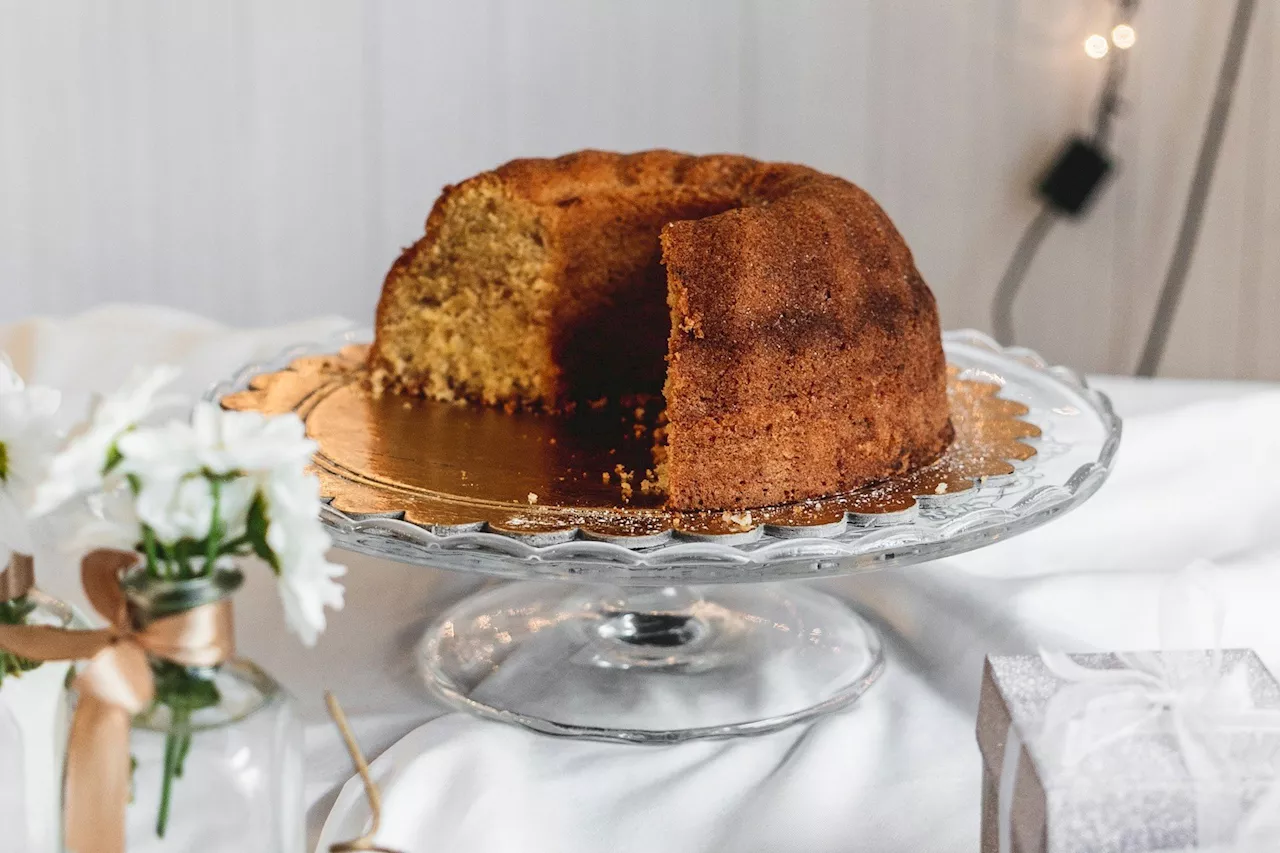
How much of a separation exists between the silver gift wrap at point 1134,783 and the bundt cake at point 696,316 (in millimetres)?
579

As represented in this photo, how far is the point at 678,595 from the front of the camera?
158cm

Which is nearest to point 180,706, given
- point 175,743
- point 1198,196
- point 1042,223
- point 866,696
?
point 175,743

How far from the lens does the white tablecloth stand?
1.17 m

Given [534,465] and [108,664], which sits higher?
[108,664]

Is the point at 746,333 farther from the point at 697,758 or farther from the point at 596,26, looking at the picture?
the point at 596,26

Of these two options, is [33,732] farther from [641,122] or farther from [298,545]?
[641,122]

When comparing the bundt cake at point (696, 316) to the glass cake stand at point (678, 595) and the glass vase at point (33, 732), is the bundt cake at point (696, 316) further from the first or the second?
the glass vase at point (33, 732)

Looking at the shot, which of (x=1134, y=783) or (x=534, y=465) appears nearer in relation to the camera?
(x=1134, y=783)

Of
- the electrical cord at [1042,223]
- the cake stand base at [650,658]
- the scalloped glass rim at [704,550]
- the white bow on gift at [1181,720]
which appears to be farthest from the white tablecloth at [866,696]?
the electrical cord at [1042,223]

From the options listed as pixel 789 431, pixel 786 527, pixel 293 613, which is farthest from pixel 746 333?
pixel 293 613

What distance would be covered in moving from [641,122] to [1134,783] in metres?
2.66

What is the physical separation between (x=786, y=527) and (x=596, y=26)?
2198 mm

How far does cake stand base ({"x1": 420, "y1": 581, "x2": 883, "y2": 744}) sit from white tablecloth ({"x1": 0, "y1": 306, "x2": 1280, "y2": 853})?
3cm

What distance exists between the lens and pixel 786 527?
4.32 feet
